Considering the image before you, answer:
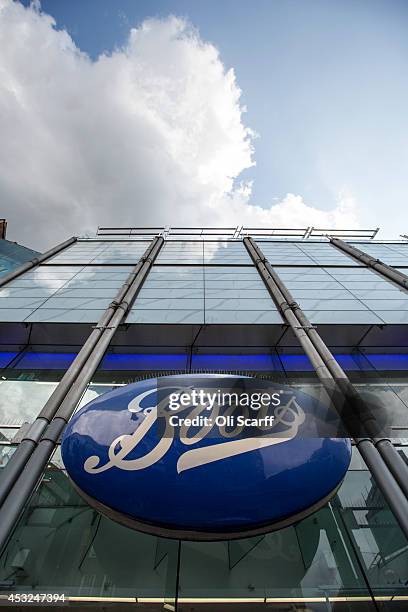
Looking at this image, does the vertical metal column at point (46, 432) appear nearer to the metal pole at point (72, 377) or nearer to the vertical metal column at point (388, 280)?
the metal pole at point (72, 377)

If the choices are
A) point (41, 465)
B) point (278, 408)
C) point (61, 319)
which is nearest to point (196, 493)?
point (278, 408)

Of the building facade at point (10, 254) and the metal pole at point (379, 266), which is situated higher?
the building facade at point (10, 254)

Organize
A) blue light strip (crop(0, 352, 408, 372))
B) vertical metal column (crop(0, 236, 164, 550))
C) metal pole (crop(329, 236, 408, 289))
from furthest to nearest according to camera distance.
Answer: metal pole (crop(329, 236, 408, 289))
blue light strip (crop(0, 352, 408, 372))
vertical metal column (crop(0, 236, 164, 550))

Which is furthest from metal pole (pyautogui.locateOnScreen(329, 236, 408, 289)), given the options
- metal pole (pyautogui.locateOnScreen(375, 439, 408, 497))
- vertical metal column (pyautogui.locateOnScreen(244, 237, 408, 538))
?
metal pole (pyautogui.locateOnScreen(375, 439, 408, 497))

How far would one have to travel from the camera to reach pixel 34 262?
16.2m

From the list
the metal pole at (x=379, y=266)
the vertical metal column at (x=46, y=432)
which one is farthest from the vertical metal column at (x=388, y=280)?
the vertical metal column at (x=46, y=432)

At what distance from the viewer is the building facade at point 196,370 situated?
4559mm

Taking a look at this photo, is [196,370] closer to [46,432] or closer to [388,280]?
[46,432]

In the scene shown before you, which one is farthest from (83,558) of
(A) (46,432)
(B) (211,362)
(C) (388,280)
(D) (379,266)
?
(D) (379,266)

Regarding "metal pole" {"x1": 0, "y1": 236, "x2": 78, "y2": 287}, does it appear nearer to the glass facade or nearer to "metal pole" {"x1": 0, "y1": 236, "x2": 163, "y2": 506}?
the glass facade

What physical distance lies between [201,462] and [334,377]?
15.9 feet

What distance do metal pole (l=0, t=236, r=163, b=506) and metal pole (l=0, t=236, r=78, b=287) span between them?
6.10 m

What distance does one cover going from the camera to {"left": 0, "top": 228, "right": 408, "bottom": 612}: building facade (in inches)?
179

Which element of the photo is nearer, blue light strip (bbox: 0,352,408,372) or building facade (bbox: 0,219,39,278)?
blue light strip (bbox: 0,352,408,372)
